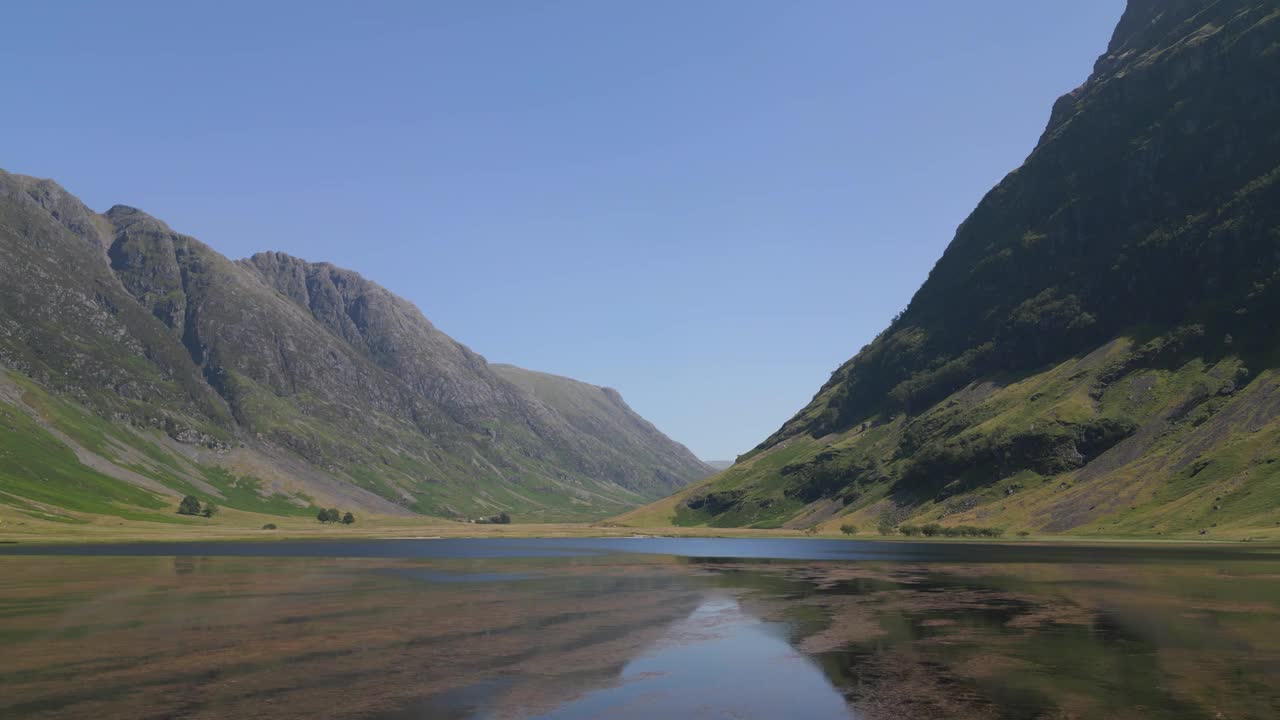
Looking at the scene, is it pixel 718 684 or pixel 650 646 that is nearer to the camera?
pixel 718 684

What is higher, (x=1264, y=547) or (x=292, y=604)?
(x=1264, y=547)

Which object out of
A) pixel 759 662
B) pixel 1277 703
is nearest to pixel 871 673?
pixel 759 662

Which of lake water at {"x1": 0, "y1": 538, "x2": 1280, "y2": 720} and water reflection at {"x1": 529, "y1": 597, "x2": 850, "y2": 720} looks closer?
water reflection at {"x1": 529, "y1": 597, "x2": 850, "y2": 720}

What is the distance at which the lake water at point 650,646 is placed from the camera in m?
35.9

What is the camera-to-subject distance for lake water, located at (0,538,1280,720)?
35.9 metres

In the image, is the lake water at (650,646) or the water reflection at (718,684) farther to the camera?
the lake water at (650,646)

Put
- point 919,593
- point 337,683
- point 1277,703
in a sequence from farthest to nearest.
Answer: point 919,593 < point 337,683 < point 1277,703

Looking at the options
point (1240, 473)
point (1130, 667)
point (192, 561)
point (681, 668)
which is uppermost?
point (1240, 473)

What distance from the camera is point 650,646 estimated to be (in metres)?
53.3

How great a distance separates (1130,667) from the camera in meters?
42.0

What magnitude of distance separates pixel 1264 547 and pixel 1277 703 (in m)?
126

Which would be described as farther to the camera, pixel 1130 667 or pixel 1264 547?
pixel 1264 547

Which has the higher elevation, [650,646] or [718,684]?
[718,684]

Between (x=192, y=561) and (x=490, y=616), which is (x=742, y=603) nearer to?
(x=490, y=616)
